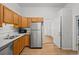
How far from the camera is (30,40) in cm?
755

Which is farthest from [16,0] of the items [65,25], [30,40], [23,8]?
[23,8]

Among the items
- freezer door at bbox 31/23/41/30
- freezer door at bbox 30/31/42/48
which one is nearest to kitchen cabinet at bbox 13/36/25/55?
freezer door at bbox 30/31/42/48

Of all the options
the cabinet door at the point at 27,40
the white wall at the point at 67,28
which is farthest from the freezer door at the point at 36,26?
the white wall at the point at 67,28

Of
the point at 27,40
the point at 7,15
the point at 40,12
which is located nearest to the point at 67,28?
the point at 27,40

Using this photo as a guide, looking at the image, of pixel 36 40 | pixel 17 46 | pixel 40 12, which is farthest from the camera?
pixel 40 12

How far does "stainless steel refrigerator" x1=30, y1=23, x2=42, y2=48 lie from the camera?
24.3 ft

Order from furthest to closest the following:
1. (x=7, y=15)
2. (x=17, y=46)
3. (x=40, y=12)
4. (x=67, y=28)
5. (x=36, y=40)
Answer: (x=40, y=12), (x=36, y=40), (x=67, y=28), (x=17, y=46), (x=7, y=15)

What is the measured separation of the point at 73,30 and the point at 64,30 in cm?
56

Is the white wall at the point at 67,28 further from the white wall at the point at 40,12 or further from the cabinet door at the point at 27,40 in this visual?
the white wall at the point at 40,12

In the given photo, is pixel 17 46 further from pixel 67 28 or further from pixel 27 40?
pixel 67 28

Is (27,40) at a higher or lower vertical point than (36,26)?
lower

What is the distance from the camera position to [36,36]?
745 centimetres

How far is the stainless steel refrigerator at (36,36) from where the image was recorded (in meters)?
7.40
